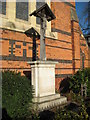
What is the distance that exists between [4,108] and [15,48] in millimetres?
3364

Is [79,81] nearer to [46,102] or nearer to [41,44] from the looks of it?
[46,102]

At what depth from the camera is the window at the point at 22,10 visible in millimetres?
7107

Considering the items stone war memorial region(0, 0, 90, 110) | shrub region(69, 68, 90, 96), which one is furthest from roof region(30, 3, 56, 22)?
shrub region(69, 68, 90, 96)

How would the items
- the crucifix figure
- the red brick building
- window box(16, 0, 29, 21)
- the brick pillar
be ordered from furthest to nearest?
1. the brick pillar
2. window box(16, 0, 29, 21)
3. the red brick building
4. the crucifix figure

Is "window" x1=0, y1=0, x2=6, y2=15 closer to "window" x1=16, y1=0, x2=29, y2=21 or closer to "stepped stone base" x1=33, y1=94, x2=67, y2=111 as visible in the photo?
"window" x1=16, y1=0, x2=29, y2=21

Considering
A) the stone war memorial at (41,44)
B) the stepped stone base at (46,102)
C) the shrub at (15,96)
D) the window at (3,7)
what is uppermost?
the window at (3,7)

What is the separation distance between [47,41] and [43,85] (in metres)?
3.72

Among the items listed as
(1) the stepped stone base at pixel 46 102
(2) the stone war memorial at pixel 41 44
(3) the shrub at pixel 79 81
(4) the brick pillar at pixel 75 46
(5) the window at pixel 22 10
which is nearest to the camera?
(1) the stepped stone base at pixel 46 102

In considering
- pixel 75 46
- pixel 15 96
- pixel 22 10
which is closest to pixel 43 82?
pixel 15 96

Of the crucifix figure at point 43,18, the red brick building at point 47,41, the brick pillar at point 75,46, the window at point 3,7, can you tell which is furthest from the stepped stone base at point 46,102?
the window at point 3,7

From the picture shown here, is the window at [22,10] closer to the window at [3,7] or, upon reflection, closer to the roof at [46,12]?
the window at [3,7]

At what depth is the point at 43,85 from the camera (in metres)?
5.34

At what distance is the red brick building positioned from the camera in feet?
20.7

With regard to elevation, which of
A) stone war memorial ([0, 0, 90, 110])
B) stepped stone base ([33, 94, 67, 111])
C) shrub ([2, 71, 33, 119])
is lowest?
stepped stone base ([33, 94, 67, 111])
